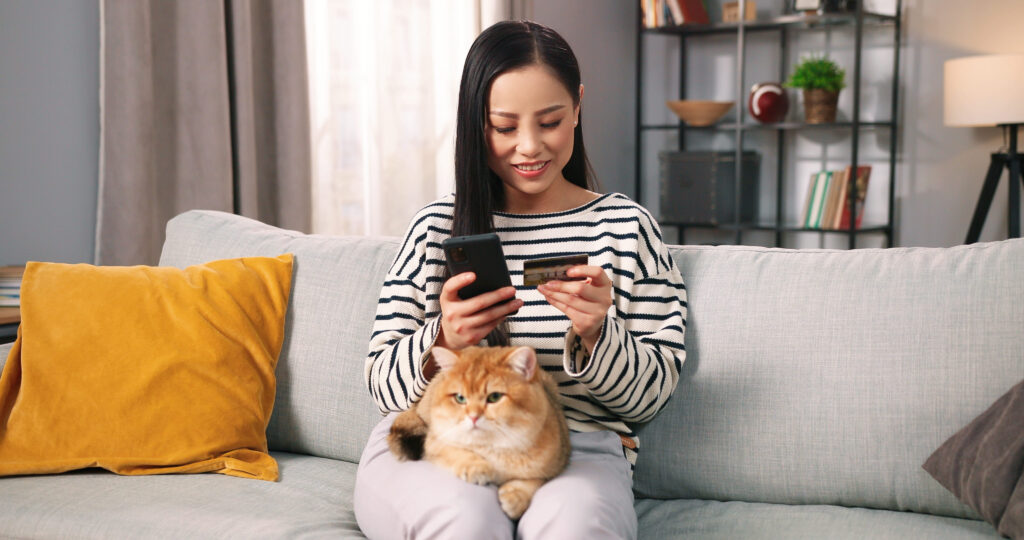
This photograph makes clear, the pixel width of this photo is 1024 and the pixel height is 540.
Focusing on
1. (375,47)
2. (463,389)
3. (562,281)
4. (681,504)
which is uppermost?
(375,47)

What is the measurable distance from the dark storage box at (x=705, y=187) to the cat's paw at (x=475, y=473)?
11.5 ft

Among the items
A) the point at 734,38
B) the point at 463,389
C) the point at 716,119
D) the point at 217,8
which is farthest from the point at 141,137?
the point at 734,38

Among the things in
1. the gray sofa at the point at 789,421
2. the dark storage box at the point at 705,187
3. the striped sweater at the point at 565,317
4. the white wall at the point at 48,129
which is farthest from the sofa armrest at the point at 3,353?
the dark storage box at the point at 705,187

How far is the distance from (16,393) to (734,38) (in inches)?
159

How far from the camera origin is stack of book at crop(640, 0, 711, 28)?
4.47 meters

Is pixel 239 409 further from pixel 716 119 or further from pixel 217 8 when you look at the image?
pixel 716 119

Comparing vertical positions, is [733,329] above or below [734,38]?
below

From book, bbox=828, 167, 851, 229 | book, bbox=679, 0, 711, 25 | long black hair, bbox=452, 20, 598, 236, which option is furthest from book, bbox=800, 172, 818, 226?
long black hair, bbox=452, 20, 598, 236

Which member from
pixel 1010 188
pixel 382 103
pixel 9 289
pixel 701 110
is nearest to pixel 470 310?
pixel 9 289

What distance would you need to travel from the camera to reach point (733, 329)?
148 cm

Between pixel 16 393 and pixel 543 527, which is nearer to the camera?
pixel 543 527

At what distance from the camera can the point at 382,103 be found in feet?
11.2

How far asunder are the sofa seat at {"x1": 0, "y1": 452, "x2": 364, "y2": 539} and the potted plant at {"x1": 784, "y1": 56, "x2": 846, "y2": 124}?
3329mm

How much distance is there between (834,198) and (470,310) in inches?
136
